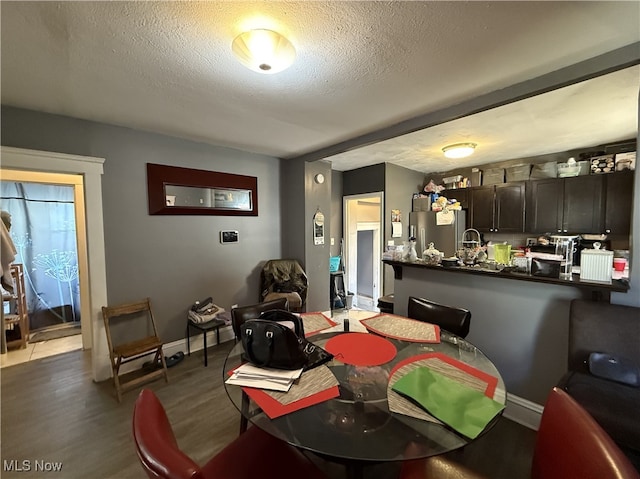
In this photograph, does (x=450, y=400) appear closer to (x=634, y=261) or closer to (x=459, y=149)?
(x=634, y=261)

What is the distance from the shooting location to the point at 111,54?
1476 mm

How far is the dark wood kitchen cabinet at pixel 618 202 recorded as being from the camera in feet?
10.3

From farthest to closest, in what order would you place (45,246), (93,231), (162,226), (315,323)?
(45,246) → (162,226) → (93,231) → (315,323)

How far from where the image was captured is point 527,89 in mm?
1784

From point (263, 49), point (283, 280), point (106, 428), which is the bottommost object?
point (106, 428)

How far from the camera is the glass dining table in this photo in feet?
2.97

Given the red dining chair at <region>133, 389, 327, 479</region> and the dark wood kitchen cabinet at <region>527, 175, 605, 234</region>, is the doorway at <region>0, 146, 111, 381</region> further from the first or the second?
the dark wood kitchen cabinet at <region>527, 175, 605, 234</region>

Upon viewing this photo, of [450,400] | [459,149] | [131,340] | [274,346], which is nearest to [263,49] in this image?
[274,346]

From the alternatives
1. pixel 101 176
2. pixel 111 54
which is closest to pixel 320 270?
pixel 101 176

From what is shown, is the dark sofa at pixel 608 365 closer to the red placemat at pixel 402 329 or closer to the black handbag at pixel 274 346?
the red placemat at pixel 402 329

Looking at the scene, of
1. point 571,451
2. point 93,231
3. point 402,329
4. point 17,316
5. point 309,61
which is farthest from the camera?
point 17,316

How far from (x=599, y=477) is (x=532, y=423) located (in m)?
1.60

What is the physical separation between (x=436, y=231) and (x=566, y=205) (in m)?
1.63

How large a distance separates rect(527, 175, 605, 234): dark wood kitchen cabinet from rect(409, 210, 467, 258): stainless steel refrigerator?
912mm
